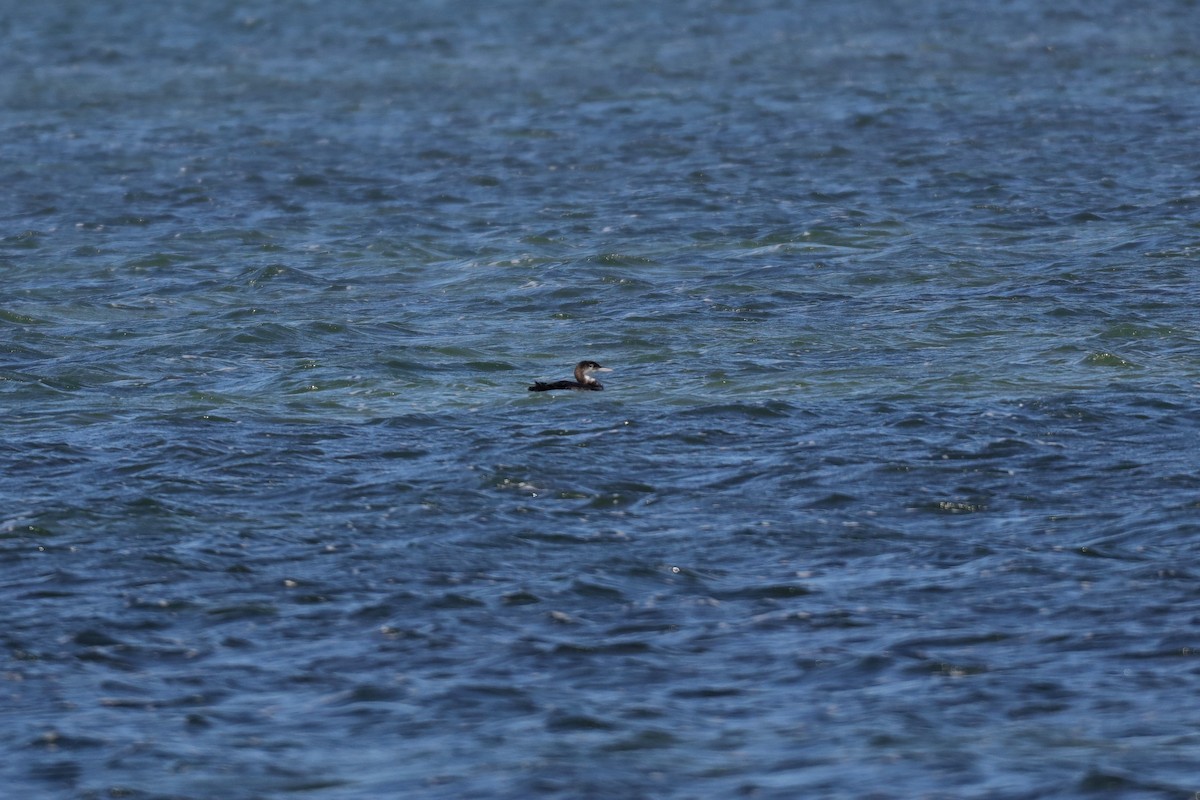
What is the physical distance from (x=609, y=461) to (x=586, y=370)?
95.0 inches

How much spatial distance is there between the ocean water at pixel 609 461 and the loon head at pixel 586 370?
7.8 inches

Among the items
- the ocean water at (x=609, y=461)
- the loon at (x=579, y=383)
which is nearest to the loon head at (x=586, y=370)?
the loon at (x=579, y=383)

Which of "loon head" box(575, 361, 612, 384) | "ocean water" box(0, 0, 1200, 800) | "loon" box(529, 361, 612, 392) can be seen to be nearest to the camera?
"ocean water" box(0, 0, 1200, 800)

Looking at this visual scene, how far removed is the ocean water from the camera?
1129 centimetres

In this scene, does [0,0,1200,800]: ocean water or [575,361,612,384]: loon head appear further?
[575,361,612,384]: loon head

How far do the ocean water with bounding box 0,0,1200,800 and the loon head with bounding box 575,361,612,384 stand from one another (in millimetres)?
198

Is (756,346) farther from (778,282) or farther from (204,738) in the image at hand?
(204,738)

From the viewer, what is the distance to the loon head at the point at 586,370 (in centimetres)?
1845

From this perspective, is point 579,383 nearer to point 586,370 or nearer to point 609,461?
point 586,370

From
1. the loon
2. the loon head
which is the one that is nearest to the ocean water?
the loon

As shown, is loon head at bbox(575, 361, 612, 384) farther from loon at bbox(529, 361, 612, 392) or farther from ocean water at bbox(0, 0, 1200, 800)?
ocean water at bbox(0, 0, 1200, 800)

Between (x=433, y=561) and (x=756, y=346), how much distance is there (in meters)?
7.38

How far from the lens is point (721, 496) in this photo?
15.4 m

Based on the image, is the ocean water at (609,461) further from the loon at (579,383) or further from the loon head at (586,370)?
the loon head at (586,370)
